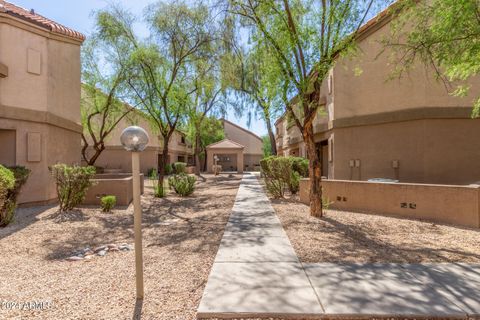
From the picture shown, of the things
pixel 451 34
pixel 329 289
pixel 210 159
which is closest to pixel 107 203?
pixel 329 289

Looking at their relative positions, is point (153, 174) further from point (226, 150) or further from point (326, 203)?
point (226, 150)

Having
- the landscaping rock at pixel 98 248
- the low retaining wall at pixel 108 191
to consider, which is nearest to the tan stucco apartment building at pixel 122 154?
the low retaining wall at pixel 108 191

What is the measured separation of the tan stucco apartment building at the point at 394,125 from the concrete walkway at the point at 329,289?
22.3 feet

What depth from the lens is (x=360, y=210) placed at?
9805mm

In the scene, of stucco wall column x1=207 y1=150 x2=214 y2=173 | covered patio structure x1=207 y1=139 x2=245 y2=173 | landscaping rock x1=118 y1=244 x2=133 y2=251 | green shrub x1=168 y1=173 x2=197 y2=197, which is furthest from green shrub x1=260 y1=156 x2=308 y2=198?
stucco wall column x1=207 y1=150 x2=214 y2=173

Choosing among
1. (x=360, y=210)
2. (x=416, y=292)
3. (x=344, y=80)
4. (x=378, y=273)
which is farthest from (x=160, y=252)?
(x=344, y=80)

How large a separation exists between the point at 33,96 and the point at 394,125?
15227mm

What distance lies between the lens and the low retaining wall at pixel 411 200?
25.5 feet

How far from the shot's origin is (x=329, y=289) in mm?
3934

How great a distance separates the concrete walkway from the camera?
11.1 ft

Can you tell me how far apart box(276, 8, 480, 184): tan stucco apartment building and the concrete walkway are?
680 cm

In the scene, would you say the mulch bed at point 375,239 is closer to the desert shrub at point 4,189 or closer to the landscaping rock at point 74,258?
the landscaping rock at point 74,258

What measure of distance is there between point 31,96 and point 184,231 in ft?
28.9

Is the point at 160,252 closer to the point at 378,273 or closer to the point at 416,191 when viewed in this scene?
the point at 378,273
